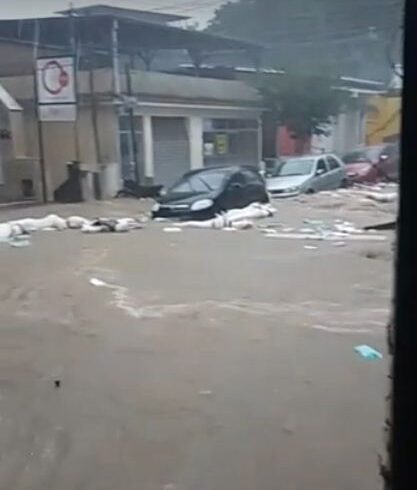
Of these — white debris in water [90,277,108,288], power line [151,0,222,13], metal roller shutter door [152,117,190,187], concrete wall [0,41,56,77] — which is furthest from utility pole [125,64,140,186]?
white debris in water [90,277,108,288]

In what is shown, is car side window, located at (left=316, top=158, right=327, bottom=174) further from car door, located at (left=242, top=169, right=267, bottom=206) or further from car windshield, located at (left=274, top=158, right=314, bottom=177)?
car door, located at (left=242, top=169, right=267, bottom=206)

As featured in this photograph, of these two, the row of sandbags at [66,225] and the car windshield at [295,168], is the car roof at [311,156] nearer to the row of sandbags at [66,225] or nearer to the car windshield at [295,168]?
the car windshield at [295,168]

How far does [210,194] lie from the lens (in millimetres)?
7629

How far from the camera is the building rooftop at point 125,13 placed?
9023 mm

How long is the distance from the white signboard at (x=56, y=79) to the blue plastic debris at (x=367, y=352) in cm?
679

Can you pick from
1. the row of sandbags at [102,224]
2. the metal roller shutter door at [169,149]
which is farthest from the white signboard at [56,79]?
the row of sandbags at [102,224]

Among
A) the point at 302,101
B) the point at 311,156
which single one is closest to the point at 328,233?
the point at 311,156

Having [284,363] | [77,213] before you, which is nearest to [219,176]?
[77,213]

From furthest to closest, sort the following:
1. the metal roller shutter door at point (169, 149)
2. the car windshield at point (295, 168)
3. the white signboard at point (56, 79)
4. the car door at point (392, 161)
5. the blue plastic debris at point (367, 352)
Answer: the metal roller shutter door at point (169, 149)
the car windshield at point (295, 168)
the white signboard at point (56, 79)
the blue plastic debris at point (367, 352)
the car door at point (392, 161)

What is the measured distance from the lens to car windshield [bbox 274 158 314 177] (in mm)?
9500

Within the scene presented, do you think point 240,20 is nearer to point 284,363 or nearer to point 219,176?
point 219,176

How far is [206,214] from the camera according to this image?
24.2 feet

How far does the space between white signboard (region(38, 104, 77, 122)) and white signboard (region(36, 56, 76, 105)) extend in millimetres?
50

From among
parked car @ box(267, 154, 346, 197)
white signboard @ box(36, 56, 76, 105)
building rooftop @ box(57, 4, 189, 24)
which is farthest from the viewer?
parked car @ box(267, 154, 346, 197)
